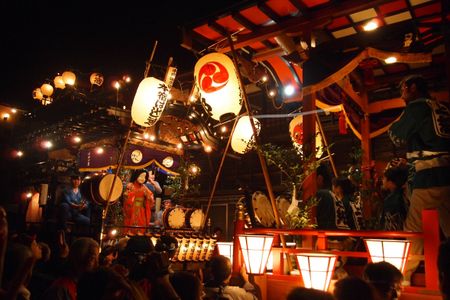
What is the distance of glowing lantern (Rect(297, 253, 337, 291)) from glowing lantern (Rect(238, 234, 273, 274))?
974 millimetres

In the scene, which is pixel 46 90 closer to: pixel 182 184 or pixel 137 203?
pixel 137 203

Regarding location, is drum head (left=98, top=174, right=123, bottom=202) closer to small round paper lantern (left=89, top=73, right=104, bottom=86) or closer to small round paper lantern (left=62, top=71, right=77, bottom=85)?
small round paper lantern (left=89, top=73, right=104, bottom=86)

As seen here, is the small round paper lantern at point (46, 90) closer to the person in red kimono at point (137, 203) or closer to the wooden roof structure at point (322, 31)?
the person in red kimono at point (137, 203)

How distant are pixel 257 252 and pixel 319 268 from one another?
121 centimetres

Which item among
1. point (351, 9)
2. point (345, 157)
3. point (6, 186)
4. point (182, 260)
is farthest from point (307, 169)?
point (6, 186)

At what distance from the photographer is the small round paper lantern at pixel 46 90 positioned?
22.8 m

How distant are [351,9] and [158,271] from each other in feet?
21.0

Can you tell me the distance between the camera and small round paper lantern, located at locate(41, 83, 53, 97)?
22828 mm

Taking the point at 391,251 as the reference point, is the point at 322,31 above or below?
above

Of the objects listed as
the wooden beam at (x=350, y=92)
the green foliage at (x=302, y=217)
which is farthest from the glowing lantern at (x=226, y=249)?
the wooden beam at (x=350, y=92)

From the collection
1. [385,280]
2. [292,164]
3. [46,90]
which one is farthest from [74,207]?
[46,90]

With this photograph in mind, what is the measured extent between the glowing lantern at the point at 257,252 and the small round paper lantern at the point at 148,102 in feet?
18.4

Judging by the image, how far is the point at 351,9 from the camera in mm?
7512

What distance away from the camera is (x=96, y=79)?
21641mm
